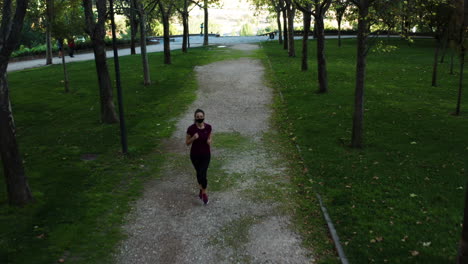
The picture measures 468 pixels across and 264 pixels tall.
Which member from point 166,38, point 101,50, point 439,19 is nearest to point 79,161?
point 101,50

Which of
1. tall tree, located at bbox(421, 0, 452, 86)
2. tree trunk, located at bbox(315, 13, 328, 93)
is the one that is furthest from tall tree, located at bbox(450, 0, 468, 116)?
tree trunk, located at bbox(315, 13, 328, 93)

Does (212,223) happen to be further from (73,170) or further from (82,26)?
(82,26)

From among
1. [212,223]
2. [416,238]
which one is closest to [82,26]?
[212,223]

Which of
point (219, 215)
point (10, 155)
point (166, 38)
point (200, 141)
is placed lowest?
point (219, 215)

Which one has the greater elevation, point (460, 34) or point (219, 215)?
point (460, 34)

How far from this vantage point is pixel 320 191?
10055 millimetres

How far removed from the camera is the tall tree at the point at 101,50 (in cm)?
1527

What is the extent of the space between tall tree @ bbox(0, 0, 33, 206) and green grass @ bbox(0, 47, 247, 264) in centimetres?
41

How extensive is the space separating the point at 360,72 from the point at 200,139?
19.5 feet

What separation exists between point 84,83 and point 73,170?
15083mm

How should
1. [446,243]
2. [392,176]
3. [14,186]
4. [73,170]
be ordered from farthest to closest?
[73,170] < [392,176] < [14,186] < [446,243]

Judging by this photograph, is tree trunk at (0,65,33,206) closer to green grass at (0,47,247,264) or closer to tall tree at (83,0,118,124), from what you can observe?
green grass at (0,47,247,264)

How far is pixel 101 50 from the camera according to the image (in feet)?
50.9

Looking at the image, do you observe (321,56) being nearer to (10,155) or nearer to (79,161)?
(79,161)
